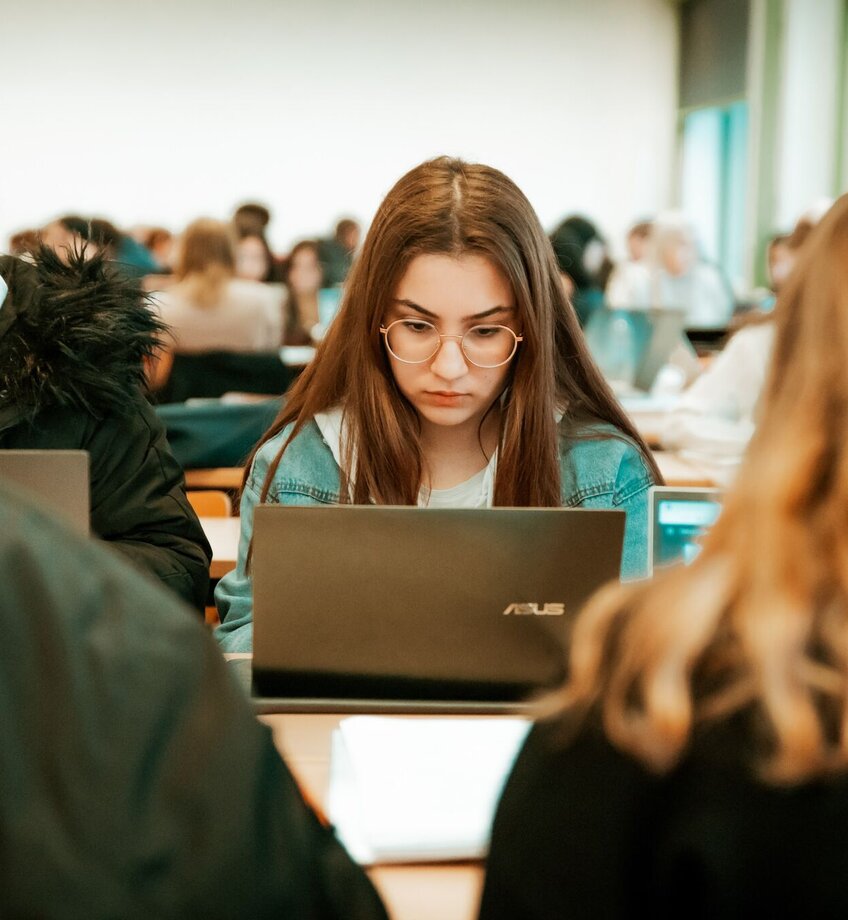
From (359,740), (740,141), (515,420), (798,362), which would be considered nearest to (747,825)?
(798,362)

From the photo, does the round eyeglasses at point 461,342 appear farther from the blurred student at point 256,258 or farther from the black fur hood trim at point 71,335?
the blurred student at point 256,258

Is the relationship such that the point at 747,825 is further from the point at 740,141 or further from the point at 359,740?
the point at 740,141

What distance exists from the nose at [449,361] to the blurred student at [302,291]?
4.91 m

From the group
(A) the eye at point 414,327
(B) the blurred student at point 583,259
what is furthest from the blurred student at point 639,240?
(A) the eye at point 414,327

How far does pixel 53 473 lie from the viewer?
4.70ft

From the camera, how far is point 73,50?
404 inches

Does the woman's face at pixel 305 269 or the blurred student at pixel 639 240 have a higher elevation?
the blurred student at pixel 639 240

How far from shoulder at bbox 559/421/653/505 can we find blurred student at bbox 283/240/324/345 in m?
4.86

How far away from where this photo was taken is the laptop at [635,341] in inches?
190

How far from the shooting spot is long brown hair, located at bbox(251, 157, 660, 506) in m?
1.92

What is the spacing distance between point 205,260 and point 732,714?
16.5 feet

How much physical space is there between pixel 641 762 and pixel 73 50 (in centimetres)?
1050

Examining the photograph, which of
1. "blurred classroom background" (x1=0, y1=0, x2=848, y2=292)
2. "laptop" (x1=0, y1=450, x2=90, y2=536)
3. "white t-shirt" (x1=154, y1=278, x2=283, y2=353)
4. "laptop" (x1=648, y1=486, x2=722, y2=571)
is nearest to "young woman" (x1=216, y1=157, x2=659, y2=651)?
"laptop" (x1=648, y1=486, x2=722, y2=571)

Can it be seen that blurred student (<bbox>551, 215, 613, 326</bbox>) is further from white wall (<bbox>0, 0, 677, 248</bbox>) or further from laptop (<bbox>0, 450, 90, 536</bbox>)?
laptop (<bbox>0, 450, 90, 536</bbox>)
